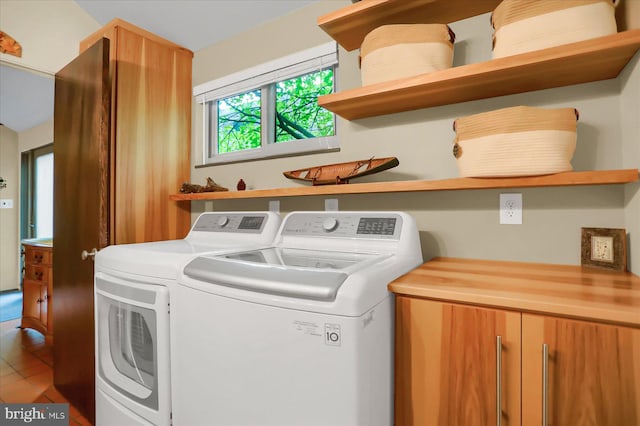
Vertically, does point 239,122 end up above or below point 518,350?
above

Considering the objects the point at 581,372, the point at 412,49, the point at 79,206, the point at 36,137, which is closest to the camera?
the point at 581,372

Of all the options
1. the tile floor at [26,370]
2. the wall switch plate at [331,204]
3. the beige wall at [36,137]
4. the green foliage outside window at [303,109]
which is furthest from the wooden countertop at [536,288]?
the beige wall at [36,137]

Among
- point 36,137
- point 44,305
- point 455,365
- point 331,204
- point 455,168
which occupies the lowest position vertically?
point 44,305

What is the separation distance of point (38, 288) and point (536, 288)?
3864 mm

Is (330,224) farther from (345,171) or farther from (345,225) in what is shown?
(345,171)

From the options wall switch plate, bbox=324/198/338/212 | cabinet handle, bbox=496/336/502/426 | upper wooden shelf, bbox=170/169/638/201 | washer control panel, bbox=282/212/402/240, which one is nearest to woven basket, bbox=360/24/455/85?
upper wooden shelf, bbox=170/169/638/201

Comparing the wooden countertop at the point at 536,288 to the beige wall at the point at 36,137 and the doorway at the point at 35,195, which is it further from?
the doorway at the point at 35,195

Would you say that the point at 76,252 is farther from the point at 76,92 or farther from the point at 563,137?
the point at 563,137

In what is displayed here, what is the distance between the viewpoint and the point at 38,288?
301cm

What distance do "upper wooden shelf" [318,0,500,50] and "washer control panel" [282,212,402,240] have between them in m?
0.90

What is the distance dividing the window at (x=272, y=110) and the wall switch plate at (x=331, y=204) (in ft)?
0.98

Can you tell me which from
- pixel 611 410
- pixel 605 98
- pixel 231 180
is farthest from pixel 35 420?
pixel 605 98

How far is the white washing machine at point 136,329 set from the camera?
3.95 feet

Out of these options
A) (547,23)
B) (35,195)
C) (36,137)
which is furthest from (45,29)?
(35,195)
